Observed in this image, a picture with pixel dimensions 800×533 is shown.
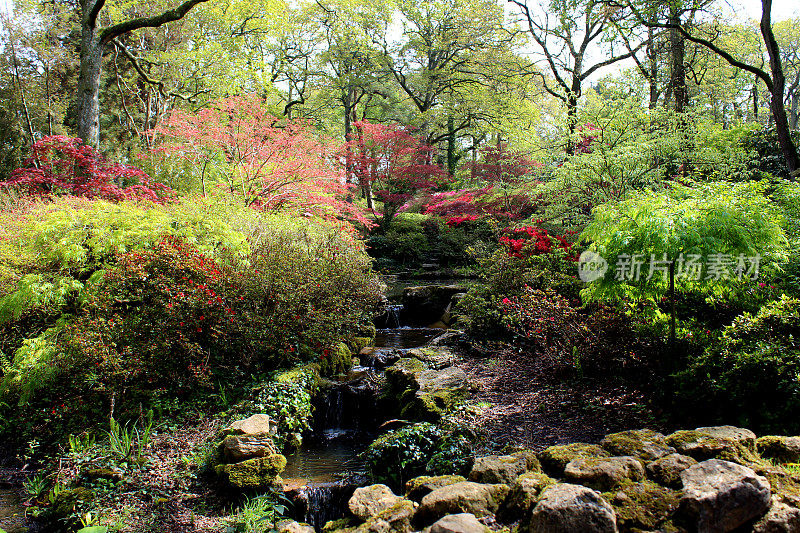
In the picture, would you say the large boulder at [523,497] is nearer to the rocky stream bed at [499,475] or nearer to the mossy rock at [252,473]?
the rocky stream bed at [499,475]

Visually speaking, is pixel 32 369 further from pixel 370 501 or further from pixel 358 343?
pixel 358 343

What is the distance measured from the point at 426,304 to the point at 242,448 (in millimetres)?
6811

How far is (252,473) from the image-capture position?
3.88 meters

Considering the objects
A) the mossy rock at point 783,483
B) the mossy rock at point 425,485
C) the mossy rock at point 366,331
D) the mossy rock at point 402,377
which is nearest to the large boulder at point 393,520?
the mossy rock at point 425,485

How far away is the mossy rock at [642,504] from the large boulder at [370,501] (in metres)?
1.52

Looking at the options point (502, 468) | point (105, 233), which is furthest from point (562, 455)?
point (105, 233)

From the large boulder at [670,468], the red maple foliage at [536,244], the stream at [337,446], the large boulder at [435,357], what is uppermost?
the red maple foliage at [536,244]

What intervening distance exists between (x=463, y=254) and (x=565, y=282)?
30.1 ft

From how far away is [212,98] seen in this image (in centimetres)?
1433

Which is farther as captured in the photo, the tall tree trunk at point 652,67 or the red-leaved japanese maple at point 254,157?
the tall tree trunk at point 652,67

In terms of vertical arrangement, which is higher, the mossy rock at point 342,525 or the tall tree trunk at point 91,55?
the tall tree trunk at point 91,55

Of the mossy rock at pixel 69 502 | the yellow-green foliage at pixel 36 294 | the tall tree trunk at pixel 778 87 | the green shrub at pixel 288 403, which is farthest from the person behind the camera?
the tall tree trunk at pixel 778 87

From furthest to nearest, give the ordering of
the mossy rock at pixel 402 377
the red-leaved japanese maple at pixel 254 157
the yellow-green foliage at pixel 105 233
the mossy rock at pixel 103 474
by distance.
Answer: the red-leaved japanese maple at pixel 254 157 < the mossy rock at pixel 402 377 < the yellow-green foliage at pixel 105 233 < the mossy rock at pixel 103 474

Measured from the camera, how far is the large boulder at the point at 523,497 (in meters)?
2.52
